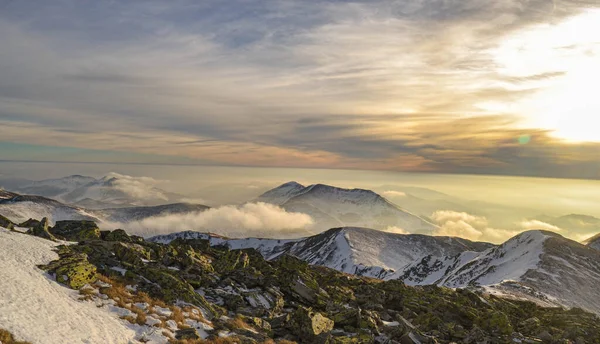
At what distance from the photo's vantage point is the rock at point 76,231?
143 feet

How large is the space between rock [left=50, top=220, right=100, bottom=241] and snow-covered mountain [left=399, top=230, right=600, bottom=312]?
9112 centimetres

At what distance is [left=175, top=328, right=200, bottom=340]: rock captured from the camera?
23.6m

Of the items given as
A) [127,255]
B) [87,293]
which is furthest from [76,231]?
[87,293]

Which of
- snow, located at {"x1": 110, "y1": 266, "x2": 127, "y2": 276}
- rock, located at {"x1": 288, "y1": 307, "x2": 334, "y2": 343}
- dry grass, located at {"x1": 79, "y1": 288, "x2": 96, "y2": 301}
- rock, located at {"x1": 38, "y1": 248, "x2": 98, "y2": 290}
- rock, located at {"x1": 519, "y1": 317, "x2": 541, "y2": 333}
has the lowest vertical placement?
rock, located at {"x1": 519, "y1": 317, "x2": 541, "y2": 333}

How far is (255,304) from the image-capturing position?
118ft

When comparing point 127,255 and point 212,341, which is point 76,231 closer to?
point 127,255

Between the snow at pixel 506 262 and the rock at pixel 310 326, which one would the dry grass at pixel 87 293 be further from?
the snow at pixel 506 262

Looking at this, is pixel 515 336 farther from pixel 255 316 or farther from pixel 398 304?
pixel 255 316

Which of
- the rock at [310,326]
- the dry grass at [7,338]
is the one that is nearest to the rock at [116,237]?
the rock at [310,326]

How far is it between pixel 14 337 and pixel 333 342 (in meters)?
21.1

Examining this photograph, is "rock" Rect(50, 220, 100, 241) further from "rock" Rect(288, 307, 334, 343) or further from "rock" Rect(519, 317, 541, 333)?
"rock" Rect(519, 317, 541, 333)

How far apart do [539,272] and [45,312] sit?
479ft

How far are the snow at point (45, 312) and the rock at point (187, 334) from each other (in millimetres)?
2968

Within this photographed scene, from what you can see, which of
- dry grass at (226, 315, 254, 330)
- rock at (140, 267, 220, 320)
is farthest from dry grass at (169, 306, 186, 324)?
dry grass at (226, 315, 254, 330)
